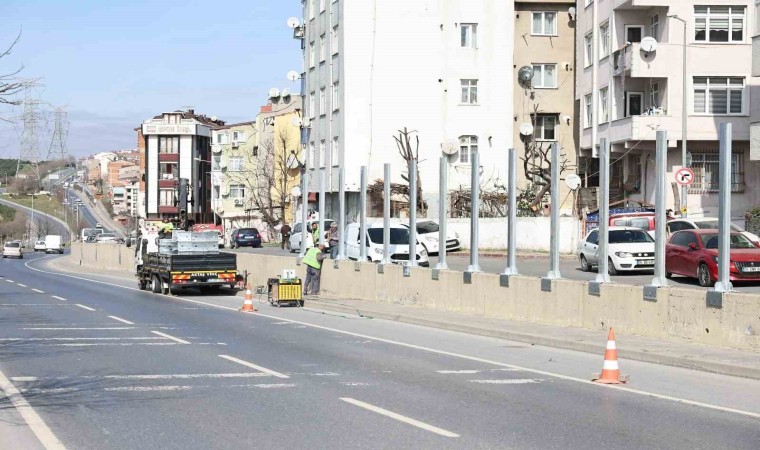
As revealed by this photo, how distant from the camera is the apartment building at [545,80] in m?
59.7

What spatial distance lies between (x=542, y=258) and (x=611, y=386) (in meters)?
30.2

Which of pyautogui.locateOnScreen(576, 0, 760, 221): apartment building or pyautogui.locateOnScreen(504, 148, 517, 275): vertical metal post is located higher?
pyautogui.locateOnScreen(576, 0, 760, 221): apartment building

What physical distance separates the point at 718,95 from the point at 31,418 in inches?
1604

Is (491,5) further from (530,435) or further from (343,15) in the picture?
(530,435)

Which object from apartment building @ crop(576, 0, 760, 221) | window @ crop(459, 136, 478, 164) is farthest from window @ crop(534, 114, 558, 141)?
apartment building @ crop(576, 0, 760, 221)

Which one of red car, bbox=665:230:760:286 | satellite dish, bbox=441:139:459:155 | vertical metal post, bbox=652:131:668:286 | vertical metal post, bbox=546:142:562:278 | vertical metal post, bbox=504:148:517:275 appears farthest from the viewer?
satellite dish, bbox=441:139:459:155

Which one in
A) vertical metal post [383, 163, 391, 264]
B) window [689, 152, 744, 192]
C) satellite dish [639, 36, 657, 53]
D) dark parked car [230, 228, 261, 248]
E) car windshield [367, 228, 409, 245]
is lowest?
dark parked car [230, 228, 261, 248]

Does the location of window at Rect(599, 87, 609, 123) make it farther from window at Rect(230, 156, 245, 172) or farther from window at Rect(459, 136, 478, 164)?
window at Rect(230, 156, 245, 172)

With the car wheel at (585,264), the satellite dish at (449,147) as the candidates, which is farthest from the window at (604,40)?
the car wheel at (585,264)

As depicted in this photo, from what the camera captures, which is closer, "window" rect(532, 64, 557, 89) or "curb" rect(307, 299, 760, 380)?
"curb" rect(307, 299, 760, 380)

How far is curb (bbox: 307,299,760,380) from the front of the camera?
14.6 metres

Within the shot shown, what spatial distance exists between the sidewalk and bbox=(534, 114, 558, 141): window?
34.4 m

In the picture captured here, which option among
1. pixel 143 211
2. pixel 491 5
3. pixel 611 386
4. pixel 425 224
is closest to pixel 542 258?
pixel 425 224

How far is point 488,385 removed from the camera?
43.9 ft
